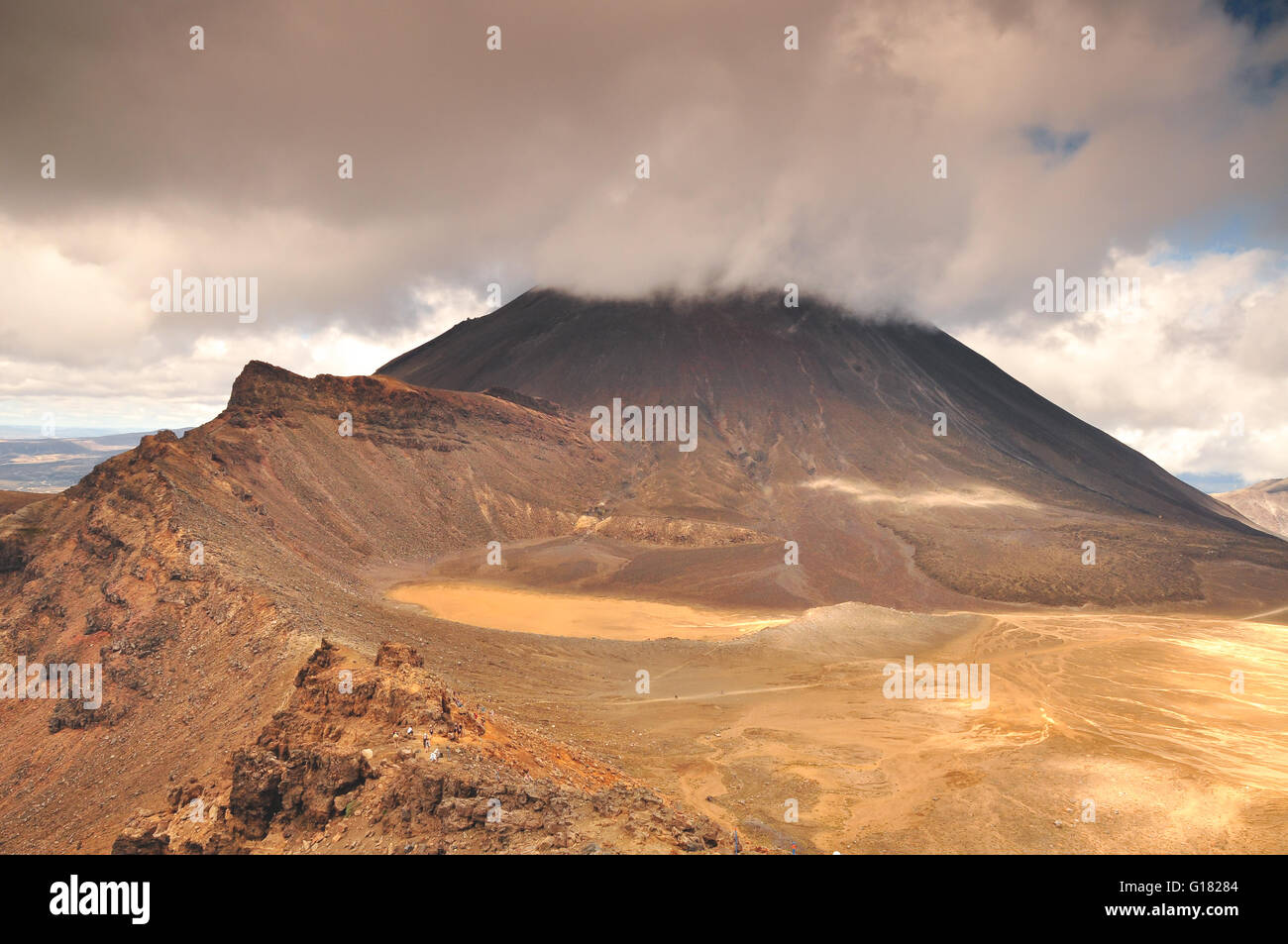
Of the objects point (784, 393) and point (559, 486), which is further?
point (784, 393)

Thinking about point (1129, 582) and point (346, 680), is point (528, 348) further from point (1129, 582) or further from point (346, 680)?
point (346, 680)

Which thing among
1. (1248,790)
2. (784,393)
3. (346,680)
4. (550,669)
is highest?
(784,393)

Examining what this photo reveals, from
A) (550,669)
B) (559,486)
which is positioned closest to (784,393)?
(559,486)

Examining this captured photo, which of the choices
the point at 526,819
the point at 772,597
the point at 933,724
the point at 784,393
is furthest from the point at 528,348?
the point at 526,819

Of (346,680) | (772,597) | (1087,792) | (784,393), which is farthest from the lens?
(784,393)

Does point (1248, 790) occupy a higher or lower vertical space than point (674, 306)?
lower

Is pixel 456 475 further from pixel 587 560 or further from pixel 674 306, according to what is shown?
pixel 674 306

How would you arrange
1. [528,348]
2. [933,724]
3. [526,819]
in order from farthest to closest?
[528,348] → [933,724] → [526,819]
